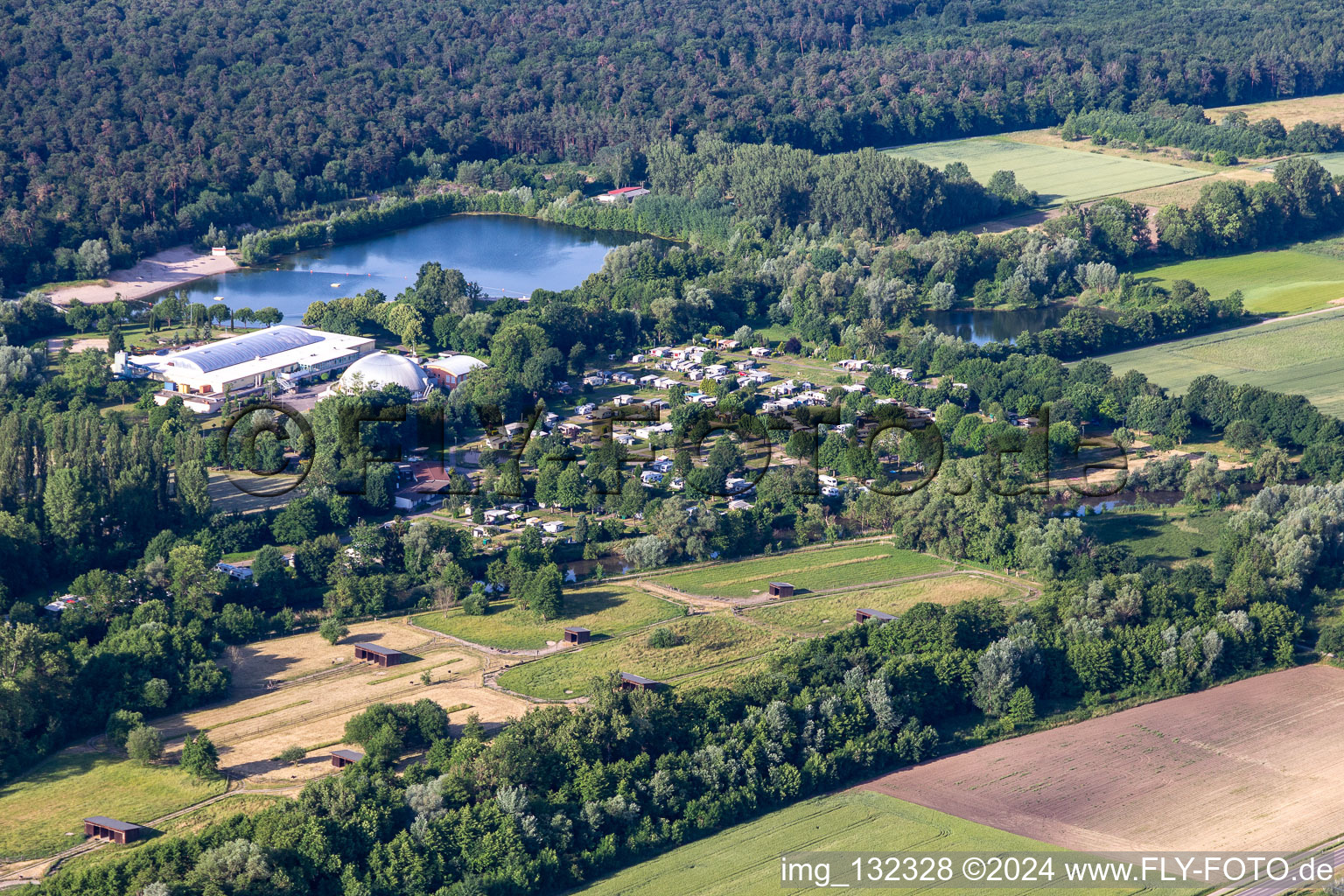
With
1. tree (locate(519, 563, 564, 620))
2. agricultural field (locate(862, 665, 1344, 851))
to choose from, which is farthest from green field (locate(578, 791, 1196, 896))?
tree (locate(519, 563, 564, 620))

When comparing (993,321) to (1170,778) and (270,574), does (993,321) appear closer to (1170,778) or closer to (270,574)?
(1170,778)

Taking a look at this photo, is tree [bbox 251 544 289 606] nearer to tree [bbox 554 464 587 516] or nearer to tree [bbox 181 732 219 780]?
tree [bbox 181 732 219 780]

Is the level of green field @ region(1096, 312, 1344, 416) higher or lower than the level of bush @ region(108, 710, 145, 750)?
higher

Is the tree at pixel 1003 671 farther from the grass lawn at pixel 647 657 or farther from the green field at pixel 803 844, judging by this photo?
the grass lawn at pixel 647 657

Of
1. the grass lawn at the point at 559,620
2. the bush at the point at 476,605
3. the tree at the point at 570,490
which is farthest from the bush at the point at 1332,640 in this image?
the bush at the point at 476,605

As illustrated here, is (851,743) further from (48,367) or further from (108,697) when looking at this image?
(48,367)

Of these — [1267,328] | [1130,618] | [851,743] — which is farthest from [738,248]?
[851,743]
